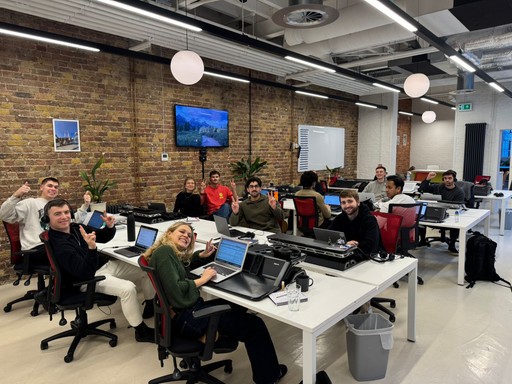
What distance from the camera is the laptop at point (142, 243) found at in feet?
10.7

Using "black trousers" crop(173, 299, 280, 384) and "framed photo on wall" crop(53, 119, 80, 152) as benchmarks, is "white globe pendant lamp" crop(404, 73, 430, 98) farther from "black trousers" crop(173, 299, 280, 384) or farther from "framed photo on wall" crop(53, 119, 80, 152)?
"framed photo on wall" crop(53, 119, 80, 152)

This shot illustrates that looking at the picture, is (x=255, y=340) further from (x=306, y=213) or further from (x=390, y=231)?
(x=306, y=213)

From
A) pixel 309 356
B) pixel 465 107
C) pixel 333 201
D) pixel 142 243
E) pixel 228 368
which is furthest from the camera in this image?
pixel 465 107

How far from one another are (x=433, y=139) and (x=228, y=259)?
550 inches

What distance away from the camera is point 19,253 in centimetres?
359

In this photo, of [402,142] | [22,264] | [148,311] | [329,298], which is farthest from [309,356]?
[402,142]

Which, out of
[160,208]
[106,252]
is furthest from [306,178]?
[106,252]

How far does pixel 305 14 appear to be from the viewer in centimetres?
354

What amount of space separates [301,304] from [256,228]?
211cm

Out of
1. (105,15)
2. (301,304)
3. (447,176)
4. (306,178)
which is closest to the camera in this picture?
(301,304)

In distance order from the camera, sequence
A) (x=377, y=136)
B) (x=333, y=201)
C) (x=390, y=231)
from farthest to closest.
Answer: (x=377, y=136)
(x=333, y=201)
(x=390, y=231)

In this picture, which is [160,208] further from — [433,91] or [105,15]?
[433,91]

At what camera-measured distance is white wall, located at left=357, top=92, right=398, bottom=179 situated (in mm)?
10578

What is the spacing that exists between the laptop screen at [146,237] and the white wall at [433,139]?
13483mm
